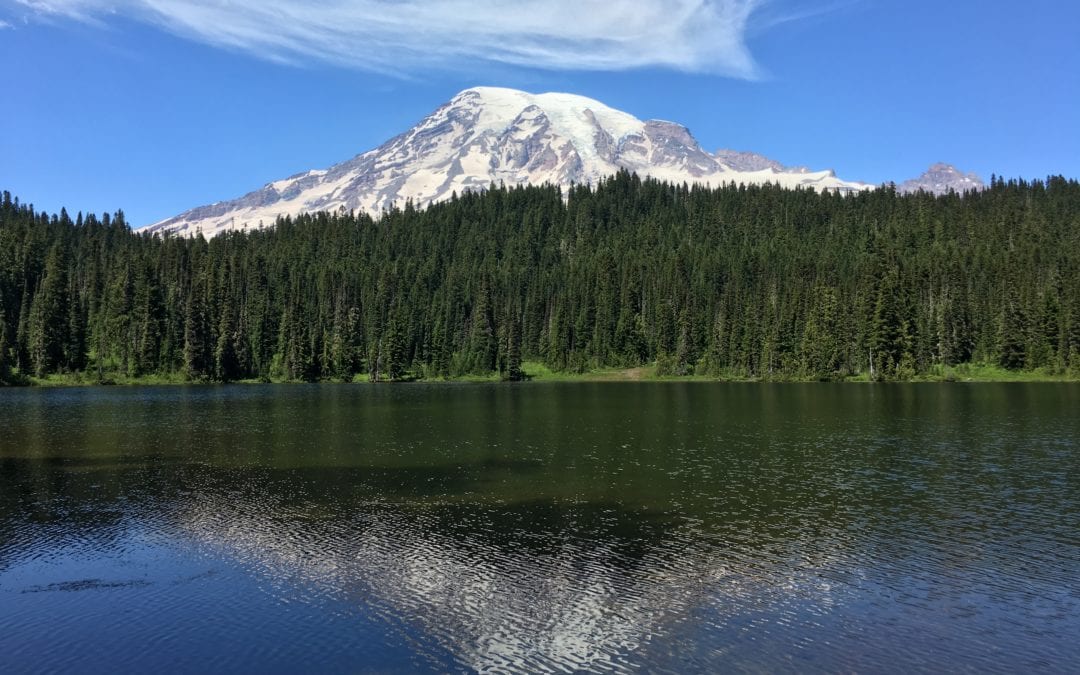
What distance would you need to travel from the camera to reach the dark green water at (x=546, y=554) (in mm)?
25297

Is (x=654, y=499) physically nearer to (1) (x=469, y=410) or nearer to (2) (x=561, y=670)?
(2) (x=561, y=670)

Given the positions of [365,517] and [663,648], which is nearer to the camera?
[663,648]

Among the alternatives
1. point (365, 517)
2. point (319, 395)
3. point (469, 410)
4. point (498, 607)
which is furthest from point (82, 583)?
point (319, 395)

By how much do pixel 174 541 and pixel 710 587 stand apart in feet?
97.9

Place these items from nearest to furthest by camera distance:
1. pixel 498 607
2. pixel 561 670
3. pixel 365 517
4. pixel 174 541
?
pixel 561 670, pixel 498 607, pixel 174 541, pixel 365 517

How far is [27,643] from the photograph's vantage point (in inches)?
1037

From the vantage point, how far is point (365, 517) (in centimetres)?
4488

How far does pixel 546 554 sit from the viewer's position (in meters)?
36.4

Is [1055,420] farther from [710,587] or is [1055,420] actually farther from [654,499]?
[710,587]

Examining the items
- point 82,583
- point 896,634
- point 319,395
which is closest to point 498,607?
point 896,634

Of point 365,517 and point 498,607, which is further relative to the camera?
point 365,517

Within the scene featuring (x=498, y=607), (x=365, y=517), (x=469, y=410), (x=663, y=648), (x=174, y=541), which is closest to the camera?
(x=663, y=648)

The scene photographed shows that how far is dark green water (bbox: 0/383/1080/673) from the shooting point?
2530 cm

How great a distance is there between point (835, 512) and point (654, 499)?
458 inches
